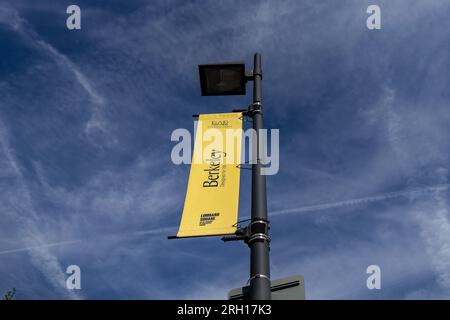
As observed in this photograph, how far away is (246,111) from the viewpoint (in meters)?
8.63

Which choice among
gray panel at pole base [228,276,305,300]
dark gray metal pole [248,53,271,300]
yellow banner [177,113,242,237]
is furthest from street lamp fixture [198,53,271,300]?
yellow banner [177,113,242,237]

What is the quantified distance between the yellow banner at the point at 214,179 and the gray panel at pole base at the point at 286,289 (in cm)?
102

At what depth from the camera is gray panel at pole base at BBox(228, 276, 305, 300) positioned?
5904mm

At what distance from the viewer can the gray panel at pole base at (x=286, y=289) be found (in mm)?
5904

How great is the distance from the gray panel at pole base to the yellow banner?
3.33 ft

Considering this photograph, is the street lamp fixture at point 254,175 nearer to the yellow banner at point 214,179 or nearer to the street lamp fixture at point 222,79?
the street lamp fixture at point 222,79

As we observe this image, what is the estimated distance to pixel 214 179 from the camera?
7.83 m

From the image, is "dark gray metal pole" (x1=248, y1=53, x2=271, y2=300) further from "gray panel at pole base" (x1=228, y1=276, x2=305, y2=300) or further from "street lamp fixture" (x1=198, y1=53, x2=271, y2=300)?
"gray panel at pole base" (x1=228, y1=276, x2=305, y2=300)

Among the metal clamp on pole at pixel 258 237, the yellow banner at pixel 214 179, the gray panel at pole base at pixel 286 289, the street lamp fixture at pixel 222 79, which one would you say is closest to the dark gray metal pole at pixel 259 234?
the metal clamp on pole at pixel 258 237
